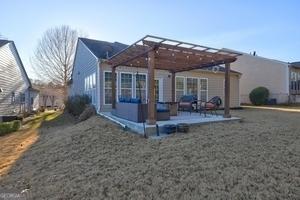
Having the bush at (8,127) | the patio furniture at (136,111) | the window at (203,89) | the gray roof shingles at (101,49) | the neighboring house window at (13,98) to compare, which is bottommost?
the bush at (8,127)

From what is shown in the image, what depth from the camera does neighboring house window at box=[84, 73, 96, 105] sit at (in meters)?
14.2

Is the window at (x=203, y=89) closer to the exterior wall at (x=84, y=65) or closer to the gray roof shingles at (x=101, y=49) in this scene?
the gray roof shingles at (x=101, y=49)

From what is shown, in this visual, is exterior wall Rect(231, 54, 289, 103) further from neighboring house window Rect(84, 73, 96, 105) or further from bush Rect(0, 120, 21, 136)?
bush Rect(0, 120, 21, 136)

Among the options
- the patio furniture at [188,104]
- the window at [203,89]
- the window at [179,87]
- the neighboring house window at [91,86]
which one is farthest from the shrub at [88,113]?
the window at [203,89]

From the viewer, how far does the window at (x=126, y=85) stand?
13953mm

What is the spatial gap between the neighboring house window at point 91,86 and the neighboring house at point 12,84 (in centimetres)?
511

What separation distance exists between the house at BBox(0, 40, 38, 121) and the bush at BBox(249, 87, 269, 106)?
2084cm

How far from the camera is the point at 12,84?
1784cm

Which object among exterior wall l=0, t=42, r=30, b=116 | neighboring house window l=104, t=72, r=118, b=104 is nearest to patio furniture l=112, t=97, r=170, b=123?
neighboring house window l=104, t=72, r=118, b=104

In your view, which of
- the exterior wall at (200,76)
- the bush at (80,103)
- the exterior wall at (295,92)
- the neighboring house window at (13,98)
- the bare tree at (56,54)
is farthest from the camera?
the bare tree at (56,54)

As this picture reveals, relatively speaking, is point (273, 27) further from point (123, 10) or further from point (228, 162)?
point (228, 162)

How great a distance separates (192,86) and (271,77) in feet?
41.4

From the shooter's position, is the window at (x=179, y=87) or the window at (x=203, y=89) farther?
the window at (x=203, y=89)

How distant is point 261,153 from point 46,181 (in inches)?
165
